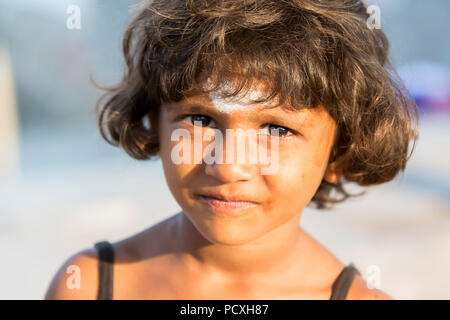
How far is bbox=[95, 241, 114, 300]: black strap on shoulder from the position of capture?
1126mm

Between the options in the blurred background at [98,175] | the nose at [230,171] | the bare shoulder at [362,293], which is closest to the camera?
the nose at [230,171]


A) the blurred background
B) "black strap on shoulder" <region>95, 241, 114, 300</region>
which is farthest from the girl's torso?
the blurred background

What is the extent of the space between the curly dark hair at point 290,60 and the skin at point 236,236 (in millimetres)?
46

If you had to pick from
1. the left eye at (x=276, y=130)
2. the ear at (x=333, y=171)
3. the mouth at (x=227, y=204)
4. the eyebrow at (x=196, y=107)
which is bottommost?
the mouth at (x=227, y=204)

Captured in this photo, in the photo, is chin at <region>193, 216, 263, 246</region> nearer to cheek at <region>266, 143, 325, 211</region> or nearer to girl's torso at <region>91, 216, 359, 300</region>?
cheek at <region>266, 143, 325, 211</region>

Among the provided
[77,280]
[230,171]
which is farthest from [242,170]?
[77,280]

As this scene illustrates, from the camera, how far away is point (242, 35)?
2.93 ft

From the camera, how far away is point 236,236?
93 cm

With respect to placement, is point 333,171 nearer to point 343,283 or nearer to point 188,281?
point 343,283

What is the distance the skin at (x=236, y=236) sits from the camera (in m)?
0.90

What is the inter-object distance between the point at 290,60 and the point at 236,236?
0.36m

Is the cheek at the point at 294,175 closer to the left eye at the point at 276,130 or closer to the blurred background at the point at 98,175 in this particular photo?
the left eye at the point at 276,130

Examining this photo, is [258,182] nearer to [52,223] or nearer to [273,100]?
[273,100]

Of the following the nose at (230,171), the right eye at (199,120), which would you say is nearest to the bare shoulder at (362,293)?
the nose at (230,171)
